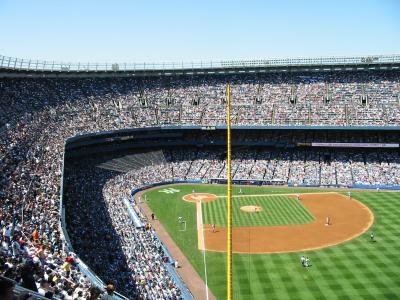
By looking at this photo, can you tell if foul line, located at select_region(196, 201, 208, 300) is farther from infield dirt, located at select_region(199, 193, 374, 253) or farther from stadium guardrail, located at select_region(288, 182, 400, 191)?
stadium guardrail, located at select_region(288, 182, 400, 191)

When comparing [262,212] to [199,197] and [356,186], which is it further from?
[356,186]

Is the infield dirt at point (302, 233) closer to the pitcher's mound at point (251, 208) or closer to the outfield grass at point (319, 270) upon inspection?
the outfield grass at point (319, 270)

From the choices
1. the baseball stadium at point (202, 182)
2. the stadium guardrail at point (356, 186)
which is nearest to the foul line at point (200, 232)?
the baseball stadium at point (202, 182)

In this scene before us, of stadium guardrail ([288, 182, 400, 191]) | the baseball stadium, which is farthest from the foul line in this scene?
stadium guardrail ([288, 182, 400, 191])

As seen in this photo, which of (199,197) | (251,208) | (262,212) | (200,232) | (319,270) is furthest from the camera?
(199,197)

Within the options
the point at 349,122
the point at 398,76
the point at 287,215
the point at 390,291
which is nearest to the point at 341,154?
the point at 349,122

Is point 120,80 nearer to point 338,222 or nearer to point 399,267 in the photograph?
point 338,222

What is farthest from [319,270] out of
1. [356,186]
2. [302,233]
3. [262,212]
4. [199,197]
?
[356,186]
